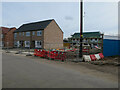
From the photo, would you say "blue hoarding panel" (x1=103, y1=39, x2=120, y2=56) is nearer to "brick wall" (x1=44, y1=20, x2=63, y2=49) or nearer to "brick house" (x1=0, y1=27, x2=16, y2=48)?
"brick wall" (x1=44, y1=20, x2=63, y2=49)

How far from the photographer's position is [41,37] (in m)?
31.1

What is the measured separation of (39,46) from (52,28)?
701 cm

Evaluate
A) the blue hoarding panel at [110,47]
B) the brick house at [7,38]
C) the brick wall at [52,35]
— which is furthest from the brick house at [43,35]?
the blue hoarding panel at [110,47]

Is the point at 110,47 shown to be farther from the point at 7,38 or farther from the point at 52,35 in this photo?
the point at 7,38

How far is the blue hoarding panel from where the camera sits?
13.5 metres

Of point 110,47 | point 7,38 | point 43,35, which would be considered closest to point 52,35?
point 43,35

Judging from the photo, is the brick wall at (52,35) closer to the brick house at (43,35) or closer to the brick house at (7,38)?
the brick house at (43,35)

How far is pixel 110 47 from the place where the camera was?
14.1 m

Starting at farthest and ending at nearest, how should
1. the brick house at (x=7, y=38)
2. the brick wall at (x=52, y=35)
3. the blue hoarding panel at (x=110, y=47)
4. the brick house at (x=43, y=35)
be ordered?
the brick house at (x=7, y=38)
the brick wall at (x=52, y=35)
the brick house at (x=43, y=35)
the blue hoarding panel at (x=110, y=47)

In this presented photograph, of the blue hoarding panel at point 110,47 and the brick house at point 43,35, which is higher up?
the brick house at point 43,35

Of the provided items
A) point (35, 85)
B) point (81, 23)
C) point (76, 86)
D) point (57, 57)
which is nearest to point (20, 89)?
point (35, 85)

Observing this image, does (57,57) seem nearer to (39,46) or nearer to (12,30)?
(39,46)

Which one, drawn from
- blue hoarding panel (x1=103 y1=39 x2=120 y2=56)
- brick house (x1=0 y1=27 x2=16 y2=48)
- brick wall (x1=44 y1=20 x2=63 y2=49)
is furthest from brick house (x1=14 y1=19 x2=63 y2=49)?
blue hoarding panel (x1=103 y1=39 x2=120 y2=56)

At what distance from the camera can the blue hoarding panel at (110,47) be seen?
1347cm
